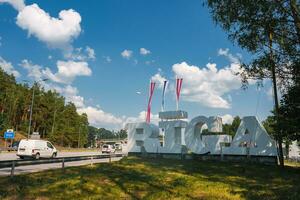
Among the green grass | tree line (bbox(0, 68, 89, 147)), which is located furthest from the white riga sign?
tree line (bbox(0, 68, 89, 147))

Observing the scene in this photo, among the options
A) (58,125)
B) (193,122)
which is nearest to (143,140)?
(193,122)

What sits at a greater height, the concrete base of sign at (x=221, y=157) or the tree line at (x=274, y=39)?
the tree line at (x=274, y=39)

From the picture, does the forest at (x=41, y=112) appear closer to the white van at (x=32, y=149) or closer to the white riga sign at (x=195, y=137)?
the white van at (x=32, y=149)

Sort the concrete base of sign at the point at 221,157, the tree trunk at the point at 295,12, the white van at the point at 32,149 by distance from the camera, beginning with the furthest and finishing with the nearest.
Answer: the white van at the point at 32,149
the concrete base of sign at the point at 221,157
the tree trunk at the point at 295,12

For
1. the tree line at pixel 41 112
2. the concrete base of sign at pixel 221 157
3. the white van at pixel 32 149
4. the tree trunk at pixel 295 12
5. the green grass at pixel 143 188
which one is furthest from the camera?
the tree line at pixel 41 112

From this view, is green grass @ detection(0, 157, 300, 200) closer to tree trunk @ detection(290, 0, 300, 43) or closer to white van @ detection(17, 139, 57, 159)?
tree trunk @ detection(290, 0, 300, 43)

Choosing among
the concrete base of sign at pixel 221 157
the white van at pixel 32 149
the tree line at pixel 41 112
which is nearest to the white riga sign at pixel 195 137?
the concrete base of sign at pixel 221 157

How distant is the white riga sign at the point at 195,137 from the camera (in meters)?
26.1

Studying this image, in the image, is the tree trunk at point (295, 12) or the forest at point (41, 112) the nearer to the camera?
the tree trunk at point (295, 12)

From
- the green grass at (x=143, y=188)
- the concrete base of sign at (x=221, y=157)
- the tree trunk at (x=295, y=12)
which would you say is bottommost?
the green grass at (x=143, y=188)

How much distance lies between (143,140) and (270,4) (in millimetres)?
21482

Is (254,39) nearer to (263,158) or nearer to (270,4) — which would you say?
(270,4)

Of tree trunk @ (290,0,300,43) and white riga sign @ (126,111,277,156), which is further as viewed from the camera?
white riga sign @ (126,111,277,156)

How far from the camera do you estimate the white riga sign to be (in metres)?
26.1
